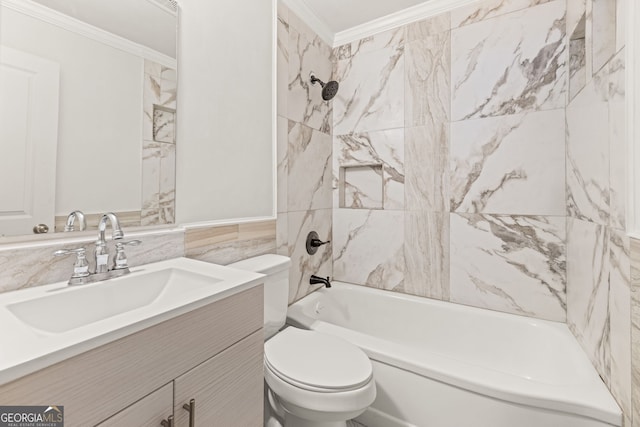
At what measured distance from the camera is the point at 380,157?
2.09 m

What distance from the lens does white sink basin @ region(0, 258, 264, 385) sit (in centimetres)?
47

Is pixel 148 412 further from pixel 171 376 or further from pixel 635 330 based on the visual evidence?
pixel 635 330

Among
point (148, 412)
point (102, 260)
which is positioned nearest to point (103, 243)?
point (102, 260)

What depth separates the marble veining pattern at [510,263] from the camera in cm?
158

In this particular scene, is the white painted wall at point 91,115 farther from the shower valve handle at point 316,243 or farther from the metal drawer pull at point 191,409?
the shower valve handle at point 316,243

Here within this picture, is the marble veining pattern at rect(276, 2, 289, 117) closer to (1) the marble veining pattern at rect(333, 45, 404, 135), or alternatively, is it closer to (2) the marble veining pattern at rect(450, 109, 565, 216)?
(1) the marble veining pattern at rect(333, 45, 404, 135)

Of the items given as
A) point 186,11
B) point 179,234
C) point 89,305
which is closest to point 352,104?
point 186,11

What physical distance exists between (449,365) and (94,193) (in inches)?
58.8

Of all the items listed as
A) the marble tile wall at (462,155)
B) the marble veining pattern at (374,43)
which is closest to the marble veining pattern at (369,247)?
the marble tile wall at (462,155)

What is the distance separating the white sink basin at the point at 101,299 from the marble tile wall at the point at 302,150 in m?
0.76

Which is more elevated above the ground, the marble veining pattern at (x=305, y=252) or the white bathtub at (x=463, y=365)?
the marble veining pattern at (x=305, y=252)

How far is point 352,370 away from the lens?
107cm

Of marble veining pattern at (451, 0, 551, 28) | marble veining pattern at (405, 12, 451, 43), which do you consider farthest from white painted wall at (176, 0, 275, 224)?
marble veining pattern at (451, 0, 551, 28)

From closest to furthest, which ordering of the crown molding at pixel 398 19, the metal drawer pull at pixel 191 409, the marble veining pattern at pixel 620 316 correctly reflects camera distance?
the metal drawer pull at pixel 191 409 → the marble veining pattern at pixel 620 316 → the crown molding at pixel 398 19
